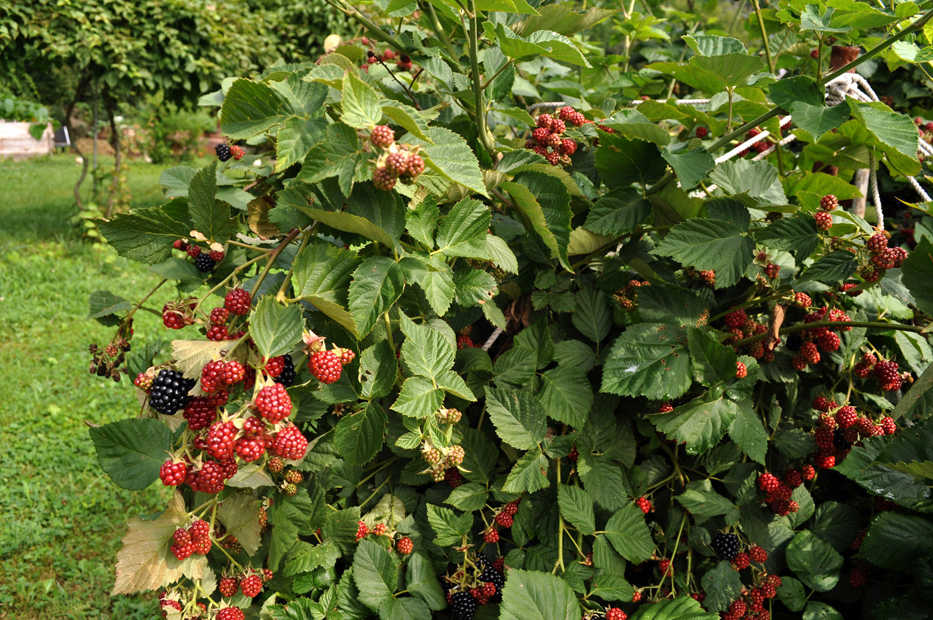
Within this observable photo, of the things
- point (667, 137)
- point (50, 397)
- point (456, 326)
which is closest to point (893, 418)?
point (667, 137)

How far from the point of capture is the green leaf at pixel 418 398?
2.90ft

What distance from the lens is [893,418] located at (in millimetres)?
1136

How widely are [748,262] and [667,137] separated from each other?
0.26 meters

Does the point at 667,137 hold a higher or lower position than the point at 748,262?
higher

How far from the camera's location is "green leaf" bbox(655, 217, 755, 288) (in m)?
1.06

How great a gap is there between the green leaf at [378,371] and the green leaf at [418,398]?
0.07m

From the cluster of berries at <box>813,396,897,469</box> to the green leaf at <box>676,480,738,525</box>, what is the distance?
0.67 feet

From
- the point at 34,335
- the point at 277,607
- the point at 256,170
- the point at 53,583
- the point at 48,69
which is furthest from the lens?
the point at 48,69

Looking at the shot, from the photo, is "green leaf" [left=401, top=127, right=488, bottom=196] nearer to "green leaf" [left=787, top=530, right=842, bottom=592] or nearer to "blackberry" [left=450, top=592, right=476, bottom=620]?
"blackberry" [left=450, top=592, right=476, bottom=620]

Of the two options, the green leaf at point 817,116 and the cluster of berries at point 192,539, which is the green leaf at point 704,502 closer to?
the green leaf at point 817,116

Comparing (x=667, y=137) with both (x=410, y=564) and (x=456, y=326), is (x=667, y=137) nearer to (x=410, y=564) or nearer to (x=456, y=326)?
(x=456, y=326)

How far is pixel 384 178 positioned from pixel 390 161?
0.02 m

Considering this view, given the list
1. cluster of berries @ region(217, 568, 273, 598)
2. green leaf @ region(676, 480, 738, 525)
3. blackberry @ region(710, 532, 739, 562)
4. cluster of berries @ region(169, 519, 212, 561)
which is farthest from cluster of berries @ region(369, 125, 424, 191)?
blackberry @ region(710, 532, 739, 562)

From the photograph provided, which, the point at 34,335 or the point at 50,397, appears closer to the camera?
the point at 50,397
